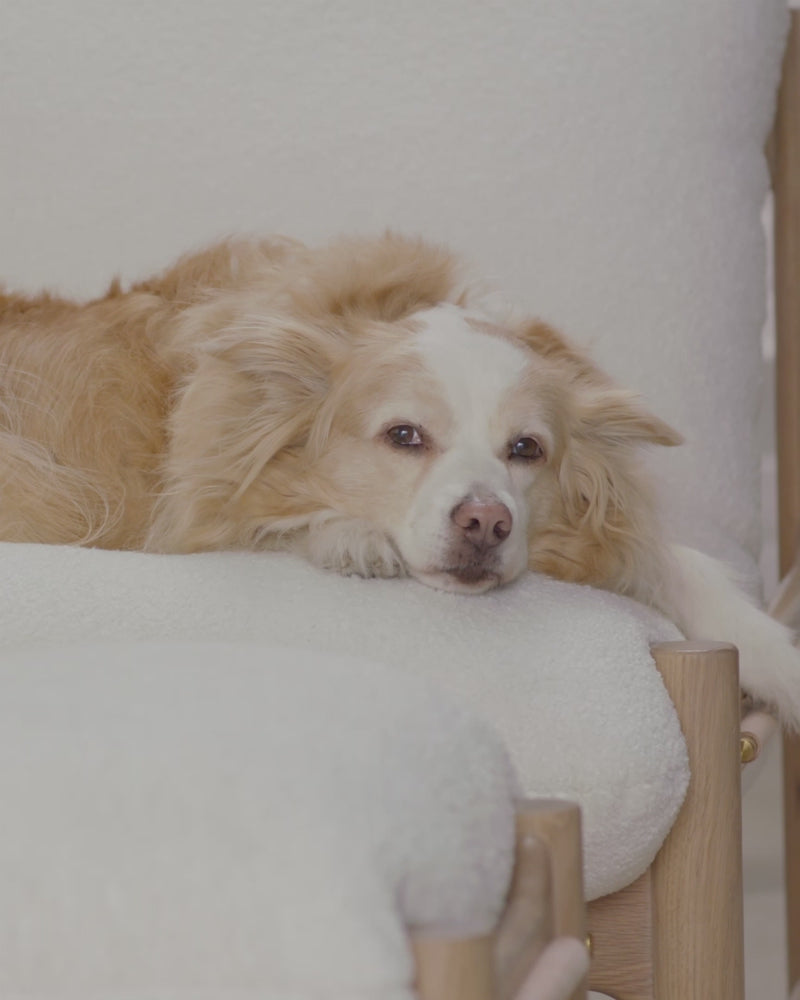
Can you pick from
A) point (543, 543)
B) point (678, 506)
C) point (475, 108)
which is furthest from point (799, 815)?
point (475, 108)

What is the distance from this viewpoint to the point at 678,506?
161 centimetres

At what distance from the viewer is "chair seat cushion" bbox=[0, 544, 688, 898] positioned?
89 centimetres

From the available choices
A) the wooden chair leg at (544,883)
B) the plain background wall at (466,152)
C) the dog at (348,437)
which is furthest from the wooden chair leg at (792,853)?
the wooden chair leg at (544,883)

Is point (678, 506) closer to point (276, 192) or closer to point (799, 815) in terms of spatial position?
point (799, 815)

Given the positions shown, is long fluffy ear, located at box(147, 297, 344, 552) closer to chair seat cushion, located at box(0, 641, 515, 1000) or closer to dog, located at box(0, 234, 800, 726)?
dog, located at box(0, 234, 800, 726)

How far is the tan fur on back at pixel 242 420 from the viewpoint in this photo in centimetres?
124

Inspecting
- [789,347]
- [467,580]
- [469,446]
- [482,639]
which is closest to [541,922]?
[482,639]

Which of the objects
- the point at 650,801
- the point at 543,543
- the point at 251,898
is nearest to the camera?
the point at 251,898

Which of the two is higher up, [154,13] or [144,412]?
[154,13]

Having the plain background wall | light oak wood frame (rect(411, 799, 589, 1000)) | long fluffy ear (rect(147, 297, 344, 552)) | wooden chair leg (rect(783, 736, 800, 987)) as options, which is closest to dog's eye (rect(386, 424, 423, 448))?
long fluffy ear (rect(147, 297, 344, 552))

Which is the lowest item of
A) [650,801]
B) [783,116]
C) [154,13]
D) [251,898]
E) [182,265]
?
[650,801]

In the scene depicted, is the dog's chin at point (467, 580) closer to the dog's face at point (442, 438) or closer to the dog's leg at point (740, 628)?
the dog's face at point (442, 438)

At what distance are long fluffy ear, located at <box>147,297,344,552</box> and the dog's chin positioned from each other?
20cm

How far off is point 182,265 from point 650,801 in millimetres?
850
